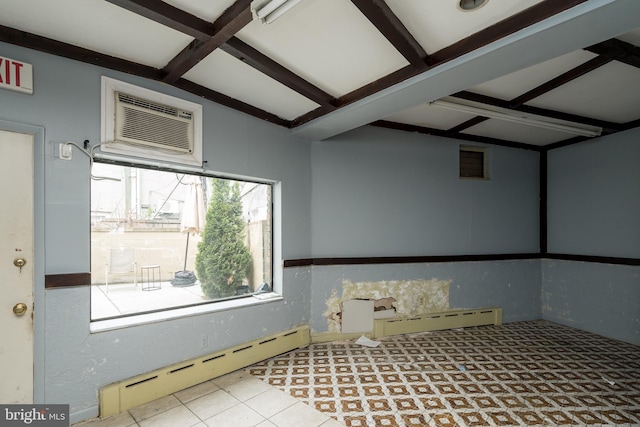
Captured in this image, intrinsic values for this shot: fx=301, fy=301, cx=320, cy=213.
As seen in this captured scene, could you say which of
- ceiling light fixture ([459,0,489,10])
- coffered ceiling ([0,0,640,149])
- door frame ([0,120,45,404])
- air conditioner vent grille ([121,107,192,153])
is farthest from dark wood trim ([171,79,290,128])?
ceiling light fixture ([459,0,489,10])

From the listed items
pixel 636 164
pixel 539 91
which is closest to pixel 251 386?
pixel 539 91

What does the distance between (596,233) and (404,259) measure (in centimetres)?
299

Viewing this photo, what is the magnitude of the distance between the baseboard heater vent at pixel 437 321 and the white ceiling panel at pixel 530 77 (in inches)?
122

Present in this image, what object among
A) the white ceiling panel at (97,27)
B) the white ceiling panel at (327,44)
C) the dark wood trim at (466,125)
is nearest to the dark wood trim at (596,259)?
the dark wood trim at (466,125)

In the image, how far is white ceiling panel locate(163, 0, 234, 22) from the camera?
1896mm

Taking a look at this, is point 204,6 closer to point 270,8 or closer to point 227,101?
point 270,8

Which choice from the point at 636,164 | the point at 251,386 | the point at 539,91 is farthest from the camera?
the point at 636,164

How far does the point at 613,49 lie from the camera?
8.12ft

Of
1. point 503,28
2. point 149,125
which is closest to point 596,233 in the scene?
point 503,28

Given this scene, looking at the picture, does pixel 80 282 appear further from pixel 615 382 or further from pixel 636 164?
pixel 636 164

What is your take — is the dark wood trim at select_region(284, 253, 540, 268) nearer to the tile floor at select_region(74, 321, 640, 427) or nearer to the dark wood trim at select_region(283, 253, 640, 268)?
the dark wood trim at select_region(283, 253, 640, 268)

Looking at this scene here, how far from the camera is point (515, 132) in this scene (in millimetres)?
4617

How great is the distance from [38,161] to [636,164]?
22.2 ft

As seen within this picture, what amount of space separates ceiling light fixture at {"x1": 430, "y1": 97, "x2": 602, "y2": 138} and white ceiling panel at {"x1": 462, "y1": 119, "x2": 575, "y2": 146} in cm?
38
